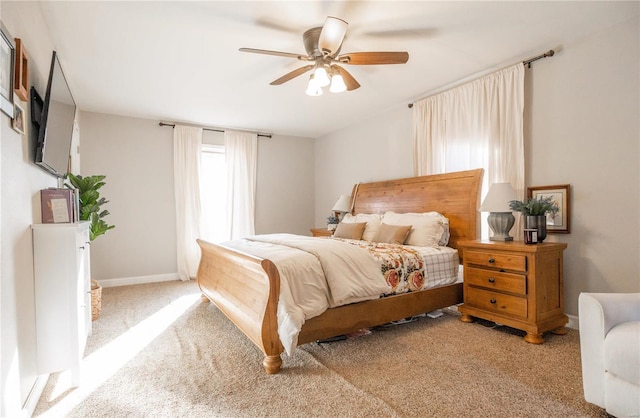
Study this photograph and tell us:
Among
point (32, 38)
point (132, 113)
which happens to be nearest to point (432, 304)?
point (32, 38)

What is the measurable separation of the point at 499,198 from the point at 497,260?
0.56m

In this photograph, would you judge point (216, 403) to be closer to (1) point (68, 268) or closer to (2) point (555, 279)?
(1) point (68, 268)

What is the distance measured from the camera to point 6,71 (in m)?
1.58

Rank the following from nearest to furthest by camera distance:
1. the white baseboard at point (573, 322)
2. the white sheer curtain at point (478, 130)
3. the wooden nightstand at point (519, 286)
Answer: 1. the wooden nightstand at point (519, 286)
2. the white baseboard at point (573, 322)
3. the white sheer curtain at point (478, 130)

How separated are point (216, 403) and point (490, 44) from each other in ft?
11.3

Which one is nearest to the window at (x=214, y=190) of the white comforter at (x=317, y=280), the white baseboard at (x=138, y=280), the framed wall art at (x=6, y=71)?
the white baseboard at (x=138, y=280)

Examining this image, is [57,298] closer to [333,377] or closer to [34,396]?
[34,396]

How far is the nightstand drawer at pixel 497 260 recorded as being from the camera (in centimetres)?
270

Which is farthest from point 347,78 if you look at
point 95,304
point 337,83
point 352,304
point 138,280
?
point 138,280

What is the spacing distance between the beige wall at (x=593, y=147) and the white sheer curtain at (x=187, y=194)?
4567 millimetres

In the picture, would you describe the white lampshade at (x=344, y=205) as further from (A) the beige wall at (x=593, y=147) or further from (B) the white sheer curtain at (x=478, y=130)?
(A) the beige wall at (x=593, y=147)

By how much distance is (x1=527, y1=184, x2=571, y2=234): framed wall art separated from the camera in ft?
9.52

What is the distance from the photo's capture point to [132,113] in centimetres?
481

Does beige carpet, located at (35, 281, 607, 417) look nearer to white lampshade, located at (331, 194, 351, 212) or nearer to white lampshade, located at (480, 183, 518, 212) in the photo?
white lampshade, located at (480, 183, 518, 212)
